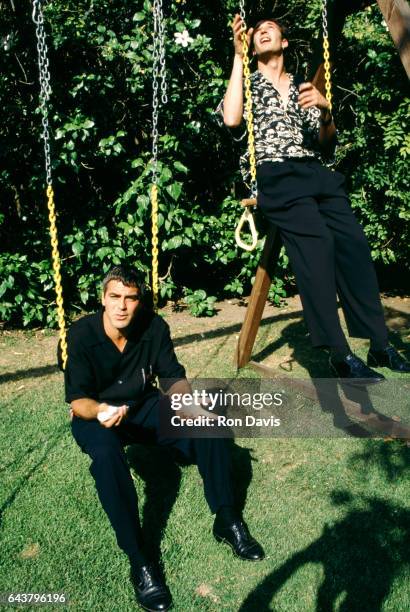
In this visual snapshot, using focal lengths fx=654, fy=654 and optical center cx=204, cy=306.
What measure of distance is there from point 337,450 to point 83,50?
478 cm

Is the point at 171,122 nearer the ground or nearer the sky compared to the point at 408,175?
nearer the sky

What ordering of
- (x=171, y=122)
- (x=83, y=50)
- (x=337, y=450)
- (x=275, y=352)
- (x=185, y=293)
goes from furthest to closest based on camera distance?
(x=185, y=293)
(x=171, y=122)
(x=83, y=50)
(x=275, y=352)
(x=337, y=450)

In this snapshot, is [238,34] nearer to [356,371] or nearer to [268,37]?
[268,37]

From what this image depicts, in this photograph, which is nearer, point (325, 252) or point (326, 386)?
point (325, 252)

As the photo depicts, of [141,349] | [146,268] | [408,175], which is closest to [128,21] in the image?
[146,268]

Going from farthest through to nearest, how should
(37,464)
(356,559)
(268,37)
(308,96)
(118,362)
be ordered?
(37,464) → (268,37) → (308,96) → (118,362) → (356,559)

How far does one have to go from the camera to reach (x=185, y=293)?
25.8ft

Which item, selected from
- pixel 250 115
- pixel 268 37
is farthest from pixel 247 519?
pixel 268 37

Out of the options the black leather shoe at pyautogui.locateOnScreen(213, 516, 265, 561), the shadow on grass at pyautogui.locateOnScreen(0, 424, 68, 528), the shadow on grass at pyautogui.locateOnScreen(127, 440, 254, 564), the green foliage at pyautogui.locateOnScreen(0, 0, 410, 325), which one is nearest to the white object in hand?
the shadow on grass at pyautogui.locateOnScreen(127, 440, 254, 564)

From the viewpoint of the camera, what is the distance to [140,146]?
754cm

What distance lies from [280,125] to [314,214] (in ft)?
2.14

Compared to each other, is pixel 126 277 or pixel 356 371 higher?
pixel 126 277

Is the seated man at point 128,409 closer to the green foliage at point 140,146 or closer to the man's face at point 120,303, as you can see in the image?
the man's face at point 120,303

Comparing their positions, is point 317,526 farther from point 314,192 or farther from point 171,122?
point 171,122
